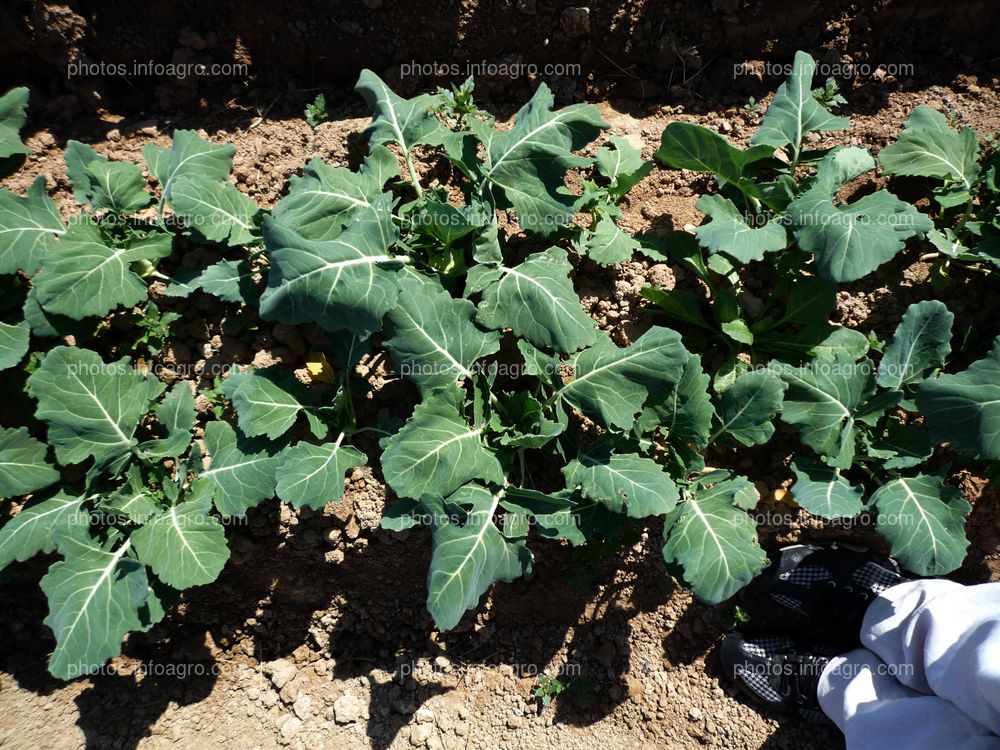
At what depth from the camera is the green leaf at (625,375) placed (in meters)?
2.67

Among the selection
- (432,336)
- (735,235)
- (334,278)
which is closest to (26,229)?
(334,278)

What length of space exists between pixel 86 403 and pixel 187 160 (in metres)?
1.27

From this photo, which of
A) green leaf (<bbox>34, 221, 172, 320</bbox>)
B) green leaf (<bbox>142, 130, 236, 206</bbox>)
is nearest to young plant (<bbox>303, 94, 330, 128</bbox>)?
green leaf (<bbox>142, 130, 236, 206</bbox>)

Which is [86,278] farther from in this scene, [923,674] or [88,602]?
[923,674]

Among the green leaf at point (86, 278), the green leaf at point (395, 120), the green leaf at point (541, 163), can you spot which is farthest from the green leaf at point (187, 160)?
the green leaf at point (541, 163)

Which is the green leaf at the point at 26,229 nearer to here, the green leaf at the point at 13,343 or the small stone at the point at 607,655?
the green leaf at the point at 13,343

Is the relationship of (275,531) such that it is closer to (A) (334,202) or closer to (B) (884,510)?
(A) (334,202)

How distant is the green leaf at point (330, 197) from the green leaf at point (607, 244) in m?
1.03

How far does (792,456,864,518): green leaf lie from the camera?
9.02ft

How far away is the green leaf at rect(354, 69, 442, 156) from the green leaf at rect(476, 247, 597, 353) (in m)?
0.82

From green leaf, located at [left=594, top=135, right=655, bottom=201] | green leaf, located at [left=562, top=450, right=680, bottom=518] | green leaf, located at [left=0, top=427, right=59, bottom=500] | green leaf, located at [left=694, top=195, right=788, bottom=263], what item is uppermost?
green leaf, located at [left=594, top=135, right=655, bottom=201]

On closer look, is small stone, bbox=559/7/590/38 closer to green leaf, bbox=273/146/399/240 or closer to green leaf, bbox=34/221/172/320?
green leaf, bbox=273/146/399/240

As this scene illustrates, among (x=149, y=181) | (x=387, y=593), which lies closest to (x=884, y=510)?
(x=387, y=593)

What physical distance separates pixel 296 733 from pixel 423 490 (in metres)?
1.77
